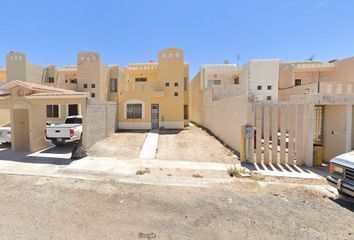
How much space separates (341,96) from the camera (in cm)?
725

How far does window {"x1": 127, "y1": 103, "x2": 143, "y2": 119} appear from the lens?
16516 mm

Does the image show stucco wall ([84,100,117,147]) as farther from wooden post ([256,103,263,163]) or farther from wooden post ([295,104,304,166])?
wooden post ([295,104,304,166])

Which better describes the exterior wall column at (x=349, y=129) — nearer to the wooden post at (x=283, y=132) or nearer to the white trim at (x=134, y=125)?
the wooden post at (x=283, y=132)

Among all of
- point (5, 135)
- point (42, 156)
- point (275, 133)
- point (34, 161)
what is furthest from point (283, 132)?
point (5, 135)

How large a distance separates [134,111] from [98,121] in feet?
17.8

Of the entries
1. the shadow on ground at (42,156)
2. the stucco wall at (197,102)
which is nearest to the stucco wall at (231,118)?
the stucco wall at (197,102)

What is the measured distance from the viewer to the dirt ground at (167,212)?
3352 mm

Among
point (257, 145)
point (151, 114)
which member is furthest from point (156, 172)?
point (151, 114)

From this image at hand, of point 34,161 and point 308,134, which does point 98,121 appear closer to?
point 34,161

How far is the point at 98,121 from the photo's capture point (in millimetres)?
11305

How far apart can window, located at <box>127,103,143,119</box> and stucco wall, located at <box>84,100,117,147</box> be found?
2011 millimetres

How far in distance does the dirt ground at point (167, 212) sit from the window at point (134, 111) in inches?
441

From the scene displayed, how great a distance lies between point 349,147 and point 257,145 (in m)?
3.75

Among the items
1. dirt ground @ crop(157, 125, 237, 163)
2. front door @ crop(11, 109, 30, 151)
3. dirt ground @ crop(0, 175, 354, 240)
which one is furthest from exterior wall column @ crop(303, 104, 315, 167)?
front door @ crop(11, 109, 30, 151)
